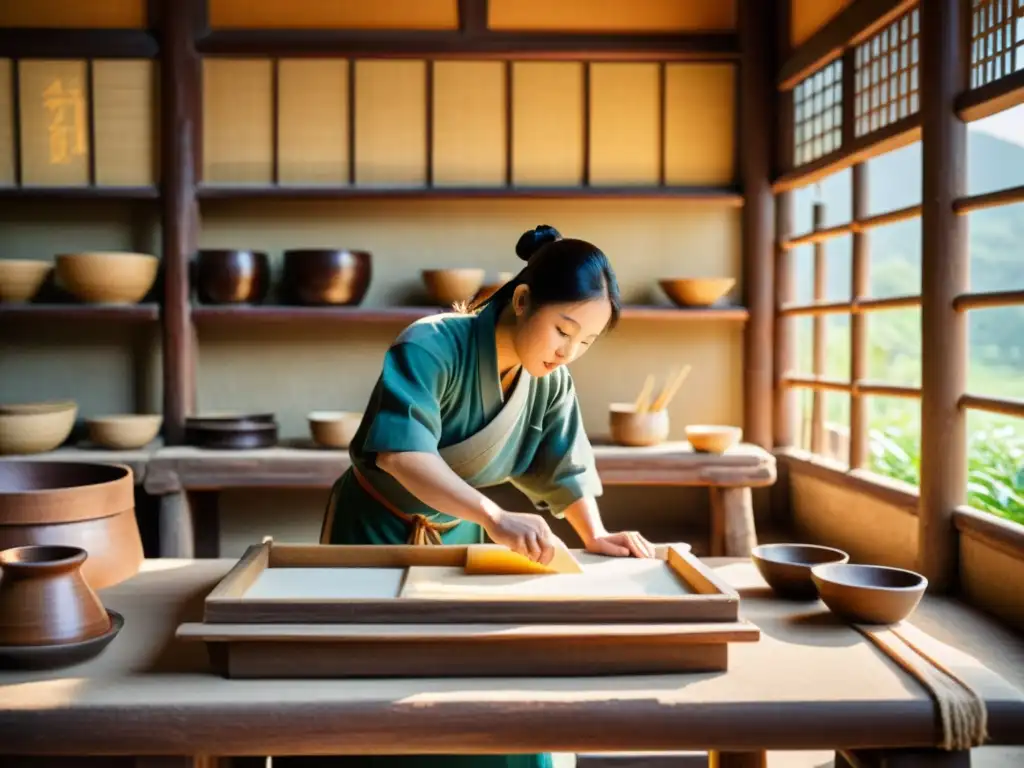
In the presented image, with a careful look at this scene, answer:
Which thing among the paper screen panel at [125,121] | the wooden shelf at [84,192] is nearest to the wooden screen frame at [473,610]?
the wooden shelf at [84,192]

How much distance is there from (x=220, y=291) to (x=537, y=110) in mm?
1525

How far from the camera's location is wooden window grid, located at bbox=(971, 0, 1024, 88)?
2395mm

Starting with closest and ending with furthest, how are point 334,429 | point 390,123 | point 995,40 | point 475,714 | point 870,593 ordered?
point 475,714 → point 870,593 → point 995,40 → point 334,429 → point 390,123

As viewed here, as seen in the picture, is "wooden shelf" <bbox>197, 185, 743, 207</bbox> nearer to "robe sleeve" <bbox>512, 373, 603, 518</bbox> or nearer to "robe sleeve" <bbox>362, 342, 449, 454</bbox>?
"robe sleeve" <bbox>512, 373, 603, 518</bbox>

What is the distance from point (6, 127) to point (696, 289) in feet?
9.72

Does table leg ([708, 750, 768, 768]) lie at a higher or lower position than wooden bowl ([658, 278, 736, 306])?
lower

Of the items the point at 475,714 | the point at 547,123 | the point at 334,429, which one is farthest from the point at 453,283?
the point at 475,714

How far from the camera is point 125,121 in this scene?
403 cm

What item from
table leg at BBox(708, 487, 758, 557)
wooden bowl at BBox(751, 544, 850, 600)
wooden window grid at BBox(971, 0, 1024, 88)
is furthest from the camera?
table leg at BBox(708, 487, 758, 557)

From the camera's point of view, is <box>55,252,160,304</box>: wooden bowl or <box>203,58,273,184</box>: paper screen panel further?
<box>203,58,273,184</box>: paper screen panel

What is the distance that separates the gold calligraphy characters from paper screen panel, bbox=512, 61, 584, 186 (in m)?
1.83

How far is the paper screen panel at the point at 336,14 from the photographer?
3.97 metres

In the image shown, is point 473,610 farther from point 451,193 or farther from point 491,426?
point 451,193

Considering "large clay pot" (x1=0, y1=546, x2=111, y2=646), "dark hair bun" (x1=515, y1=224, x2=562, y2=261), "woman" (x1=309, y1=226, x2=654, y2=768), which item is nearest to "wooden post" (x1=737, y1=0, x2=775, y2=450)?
"woman" (x1=309, y1=226, x2=654, y2=768)
